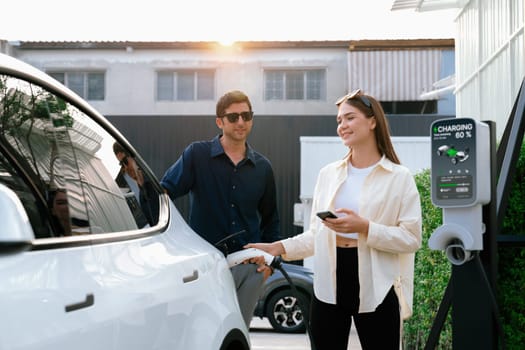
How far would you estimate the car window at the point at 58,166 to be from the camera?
83.4 inches

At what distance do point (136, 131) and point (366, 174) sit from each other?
17804mm

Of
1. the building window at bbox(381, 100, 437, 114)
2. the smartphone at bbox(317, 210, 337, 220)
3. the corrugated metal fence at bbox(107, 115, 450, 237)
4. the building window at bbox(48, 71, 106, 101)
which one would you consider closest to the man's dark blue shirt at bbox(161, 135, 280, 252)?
the smartphone at bbox(317, 210, 337, 220)

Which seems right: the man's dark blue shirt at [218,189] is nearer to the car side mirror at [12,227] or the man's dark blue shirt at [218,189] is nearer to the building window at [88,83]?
the car side mirror at [12,227]

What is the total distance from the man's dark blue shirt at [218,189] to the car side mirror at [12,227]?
8.93 ft

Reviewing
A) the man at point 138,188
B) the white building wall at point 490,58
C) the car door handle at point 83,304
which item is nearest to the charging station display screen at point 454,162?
the man at point 138,188

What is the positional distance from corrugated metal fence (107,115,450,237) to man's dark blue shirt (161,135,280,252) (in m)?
16.4

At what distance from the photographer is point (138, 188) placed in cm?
303

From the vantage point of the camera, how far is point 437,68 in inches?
1053

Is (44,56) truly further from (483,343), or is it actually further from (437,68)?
(483,343)

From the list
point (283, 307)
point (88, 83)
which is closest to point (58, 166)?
point (283, 307)

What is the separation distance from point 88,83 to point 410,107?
411 inches

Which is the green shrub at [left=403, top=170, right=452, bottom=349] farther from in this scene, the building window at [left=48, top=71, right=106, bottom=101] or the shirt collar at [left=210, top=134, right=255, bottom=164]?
the building window at [left=48, top=71, right=106, bottom=101]

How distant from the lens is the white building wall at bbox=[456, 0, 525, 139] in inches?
298

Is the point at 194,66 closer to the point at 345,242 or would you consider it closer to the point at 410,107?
the point at 410,107
